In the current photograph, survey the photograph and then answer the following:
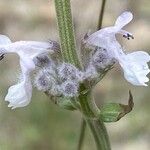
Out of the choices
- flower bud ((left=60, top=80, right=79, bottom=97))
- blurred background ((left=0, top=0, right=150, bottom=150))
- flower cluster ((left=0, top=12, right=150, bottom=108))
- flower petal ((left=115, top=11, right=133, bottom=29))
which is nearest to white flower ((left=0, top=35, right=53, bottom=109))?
flower cluster ((left=0, top=12, right=150, bottom=108))

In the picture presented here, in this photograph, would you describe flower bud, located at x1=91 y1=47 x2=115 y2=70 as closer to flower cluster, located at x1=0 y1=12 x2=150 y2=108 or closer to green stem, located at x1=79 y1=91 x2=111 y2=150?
flower cluster, located at x1=0 y1=12 x2=150 y2=108

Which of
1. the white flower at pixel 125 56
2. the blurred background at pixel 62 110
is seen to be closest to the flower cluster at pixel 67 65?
the white flower at pixel 125 56

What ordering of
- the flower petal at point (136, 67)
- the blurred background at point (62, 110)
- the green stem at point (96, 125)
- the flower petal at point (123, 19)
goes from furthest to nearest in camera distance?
1. the blurred background at point (62, 110)
2. the green stem at point (96, 125)
3. the flower petal at point (123, 19)
4. the flower petal at point (136, 67)

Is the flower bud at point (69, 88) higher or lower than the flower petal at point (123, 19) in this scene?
lower

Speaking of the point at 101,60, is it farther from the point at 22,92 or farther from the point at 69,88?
the point at 22,92

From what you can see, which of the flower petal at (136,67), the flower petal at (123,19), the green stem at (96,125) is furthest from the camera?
the green stem at (96,125)

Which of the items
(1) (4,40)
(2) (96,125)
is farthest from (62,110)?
(1) (4,40)

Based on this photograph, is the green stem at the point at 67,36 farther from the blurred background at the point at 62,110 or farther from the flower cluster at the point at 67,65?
the blurred background at the point at 62,110
